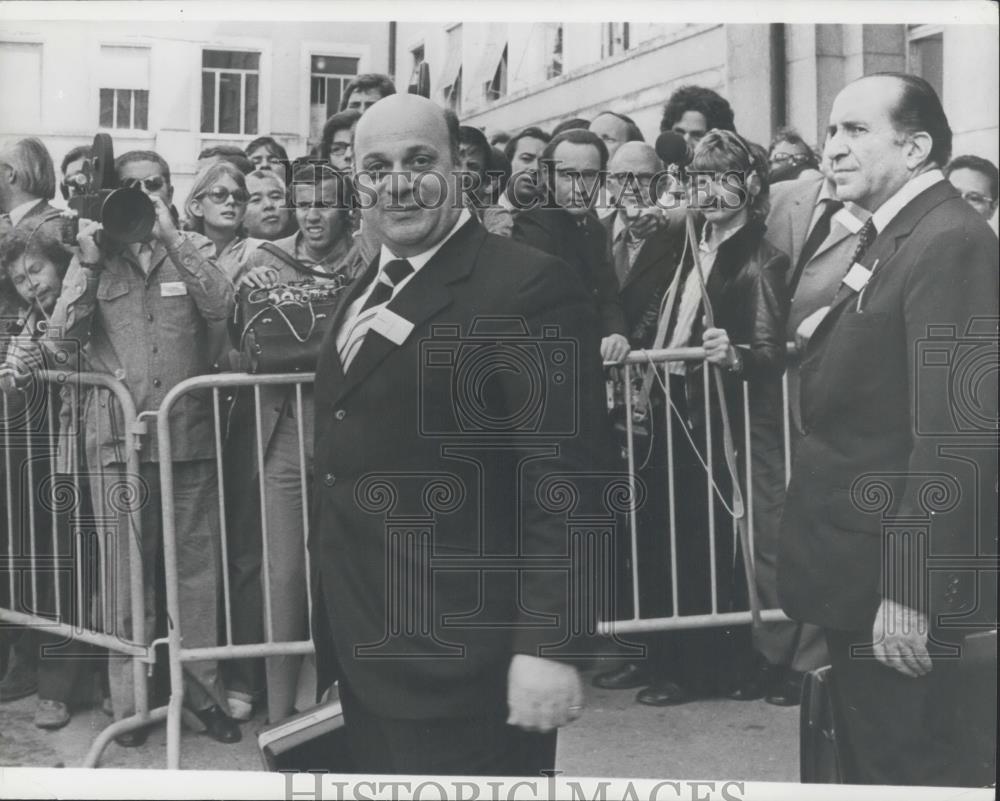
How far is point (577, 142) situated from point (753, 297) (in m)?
0.70

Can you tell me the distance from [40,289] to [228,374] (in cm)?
66

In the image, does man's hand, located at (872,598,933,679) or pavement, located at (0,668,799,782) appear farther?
pavement, located at (0,668,799,782)

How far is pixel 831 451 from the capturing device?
11.8 ft

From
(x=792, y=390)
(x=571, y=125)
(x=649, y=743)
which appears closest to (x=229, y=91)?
(x=571, y=125)

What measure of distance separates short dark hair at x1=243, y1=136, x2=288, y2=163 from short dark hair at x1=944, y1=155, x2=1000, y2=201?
1918mm

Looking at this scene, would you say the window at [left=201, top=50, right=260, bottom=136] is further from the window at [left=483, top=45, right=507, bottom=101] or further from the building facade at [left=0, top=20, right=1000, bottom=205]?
the window at [left=483, top=45, right=507, bottom=101]

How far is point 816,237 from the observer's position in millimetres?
3684

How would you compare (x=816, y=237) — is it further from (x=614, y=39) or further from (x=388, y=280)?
(x=388, y=280)

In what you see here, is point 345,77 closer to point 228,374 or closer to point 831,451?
point 228,374

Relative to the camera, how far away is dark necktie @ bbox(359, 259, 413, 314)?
3.52m

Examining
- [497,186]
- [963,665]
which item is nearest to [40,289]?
[497,186]

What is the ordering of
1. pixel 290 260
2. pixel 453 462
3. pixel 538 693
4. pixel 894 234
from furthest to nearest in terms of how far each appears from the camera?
pixel 290 260 < pixel 894 234 < pixel 453 462 < pixel 538 693

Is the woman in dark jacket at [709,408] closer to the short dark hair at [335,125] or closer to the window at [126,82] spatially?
the short dark hair at [335,125]
